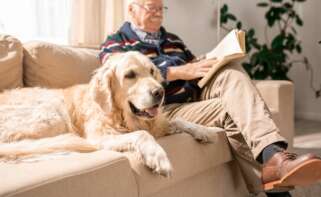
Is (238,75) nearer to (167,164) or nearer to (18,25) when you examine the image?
(167,164)

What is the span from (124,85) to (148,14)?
0.71 m

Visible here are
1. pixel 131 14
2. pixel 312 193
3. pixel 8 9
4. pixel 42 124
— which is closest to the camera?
pixel 42 124

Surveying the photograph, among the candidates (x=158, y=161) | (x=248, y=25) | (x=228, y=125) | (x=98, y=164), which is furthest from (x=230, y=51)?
(x=248, y=25)

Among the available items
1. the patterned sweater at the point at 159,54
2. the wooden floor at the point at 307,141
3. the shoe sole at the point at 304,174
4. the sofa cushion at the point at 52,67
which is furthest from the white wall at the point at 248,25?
the shoe sole at the point at 304,174

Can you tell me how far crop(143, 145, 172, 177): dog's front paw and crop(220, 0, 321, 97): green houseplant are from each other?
10.1 feet

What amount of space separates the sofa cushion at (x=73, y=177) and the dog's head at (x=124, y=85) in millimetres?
328

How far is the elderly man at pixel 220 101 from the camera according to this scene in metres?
1.58

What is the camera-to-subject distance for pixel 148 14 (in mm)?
2182

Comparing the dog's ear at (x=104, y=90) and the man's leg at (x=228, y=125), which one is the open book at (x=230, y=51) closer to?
the man's leg at (x=228, y=125)

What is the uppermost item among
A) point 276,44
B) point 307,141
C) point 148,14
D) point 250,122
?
point 148,14

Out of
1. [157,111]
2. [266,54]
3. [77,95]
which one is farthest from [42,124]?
[266,54]

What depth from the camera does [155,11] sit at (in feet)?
7.17

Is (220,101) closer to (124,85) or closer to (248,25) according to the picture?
(124,85)

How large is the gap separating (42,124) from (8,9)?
4.15 feet
